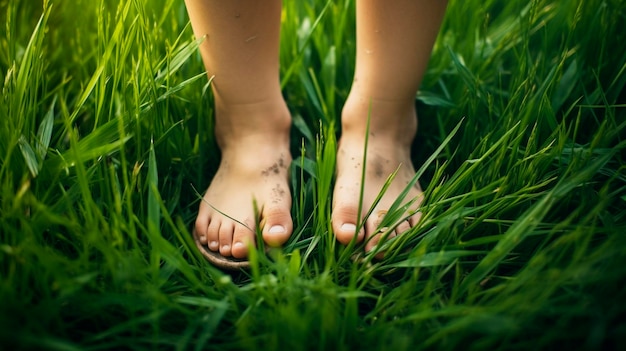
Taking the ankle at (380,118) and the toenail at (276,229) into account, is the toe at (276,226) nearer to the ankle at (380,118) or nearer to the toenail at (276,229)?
the toenail at (276,229)

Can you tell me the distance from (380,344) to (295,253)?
6.8 inches

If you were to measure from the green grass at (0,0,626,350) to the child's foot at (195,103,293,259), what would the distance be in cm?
4

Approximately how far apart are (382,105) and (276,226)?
0.31 m

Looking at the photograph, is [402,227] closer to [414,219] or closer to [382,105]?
[414,219]

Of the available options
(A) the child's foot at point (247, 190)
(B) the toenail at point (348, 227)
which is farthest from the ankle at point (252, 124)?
(B) the toenail at point (348, 227)

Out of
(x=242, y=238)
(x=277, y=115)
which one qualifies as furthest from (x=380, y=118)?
(x=242, y=238)

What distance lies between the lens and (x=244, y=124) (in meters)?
0.93

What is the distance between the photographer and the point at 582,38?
1.02 metres

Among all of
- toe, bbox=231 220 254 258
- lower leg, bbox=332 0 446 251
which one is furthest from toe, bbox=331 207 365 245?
toe, bbox=231 220 254 258

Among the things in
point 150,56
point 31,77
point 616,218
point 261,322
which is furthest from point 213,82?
point 616,218

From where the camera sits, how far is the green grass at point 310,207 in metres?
0.63

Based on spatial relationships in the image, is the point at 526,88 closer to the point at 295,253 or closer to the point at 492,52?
the point at 492,52

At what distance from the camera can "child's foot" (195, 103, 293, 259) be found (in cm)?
84

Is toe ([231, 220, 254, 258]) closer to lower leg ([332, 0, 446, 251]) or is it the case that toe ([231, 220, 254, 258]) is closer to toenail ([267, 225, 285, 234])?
toenail ([267, 225, 285, 234])
